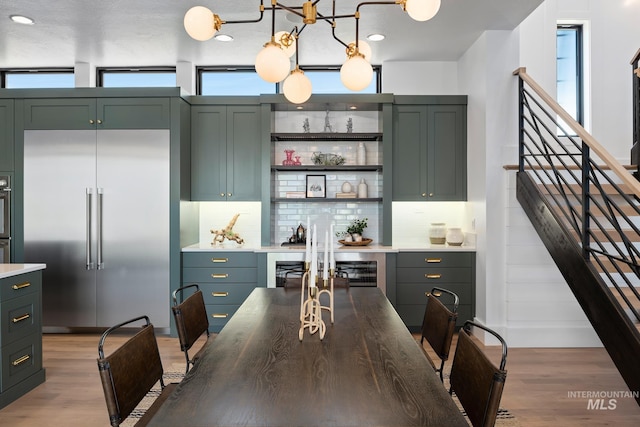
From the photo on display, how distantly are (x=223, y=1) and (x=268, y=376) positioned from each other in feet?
10.2

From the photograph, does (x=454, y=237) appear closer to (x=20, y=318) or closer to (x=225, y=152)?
(x=225, y=152)

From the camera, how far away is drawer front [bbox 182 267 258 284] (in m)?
4.50

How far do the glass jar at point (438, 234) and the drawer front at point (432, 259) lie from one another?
0.30 metres

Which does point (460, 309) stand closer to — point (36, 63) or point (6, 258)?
point (6, 258)

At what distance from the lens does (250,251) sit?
454 cm

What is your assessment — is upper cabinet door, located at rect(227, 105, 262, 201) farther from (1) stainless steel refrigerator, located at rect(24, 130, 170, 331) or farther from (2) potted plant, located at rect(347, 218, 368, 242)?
(2) potted plant, located at rect(347, 218, 368, 242)

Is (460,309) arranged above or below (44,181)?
below

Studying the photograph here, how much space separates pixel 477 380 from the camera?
1513mm

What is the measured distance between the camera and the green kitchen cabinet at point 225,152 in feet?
15.8

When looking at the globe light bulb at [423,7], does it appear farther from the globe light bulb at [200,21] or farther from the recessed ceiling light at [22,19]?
the recessed ceiling light at [22,19]

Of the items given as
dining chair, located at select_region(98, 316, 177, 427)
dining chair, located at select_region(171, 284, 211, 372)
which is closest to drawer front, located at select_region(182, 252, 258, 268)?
dining chair, located at select_region(171, 284, 211, 372)

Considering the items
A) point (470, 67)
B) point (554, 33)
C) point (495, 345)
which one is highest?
point (554, 33)

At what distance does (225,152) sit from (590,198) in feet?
11.3

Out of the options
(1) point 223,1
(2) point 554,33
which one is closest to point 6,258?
(1) point 223,1
